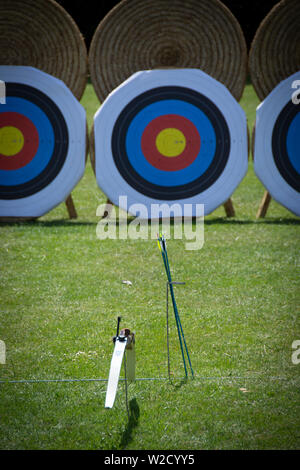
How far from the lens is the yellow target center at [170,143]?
17.9 feet

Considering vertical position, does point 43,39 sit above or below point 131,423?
above

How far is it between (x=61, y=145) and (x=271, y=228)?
190 cm

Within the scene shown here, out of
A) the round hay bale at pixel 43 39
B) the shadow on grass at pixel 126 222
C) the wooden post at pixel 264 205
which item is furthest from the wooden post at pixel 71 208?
the wooden post at pixel 264 205

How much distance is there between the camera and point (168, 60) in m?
5.46

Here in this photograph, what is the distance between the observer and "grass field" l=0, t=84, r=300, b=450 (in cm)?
215

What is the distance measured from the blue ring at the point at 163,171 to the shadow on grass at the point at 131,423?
3.25m

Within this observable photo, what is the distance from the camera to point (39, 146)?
5.38 m

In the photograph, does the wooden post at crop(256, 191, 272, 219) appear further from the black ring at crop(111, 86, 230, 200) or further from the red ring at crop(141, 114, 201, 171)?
the red ring at crop(141, 114, 201, 171)

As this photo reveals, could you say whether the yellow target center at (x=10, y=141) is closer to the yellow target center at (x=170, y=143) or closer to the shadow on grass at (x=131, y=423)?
the yellow target center at (x=170, y=143)

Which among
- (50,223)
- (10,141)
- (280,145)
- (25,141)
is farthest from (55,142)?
(280,145)

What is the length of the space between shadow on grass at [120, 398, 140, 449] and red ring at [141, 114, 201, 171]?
3322mm

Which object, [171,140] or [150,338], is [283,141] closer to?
[171,140]

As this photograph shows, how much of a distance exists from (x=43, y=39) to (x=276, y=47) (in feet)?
6.55

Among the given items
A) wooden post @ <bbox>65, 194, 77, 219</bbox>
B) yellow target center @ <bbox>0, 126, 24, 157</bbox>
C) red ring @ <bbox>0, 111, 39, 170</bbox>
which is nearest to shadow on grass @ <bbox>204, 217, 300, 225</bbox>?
wooden post @ <bbox>65, 194, 77, 219</bbox>
